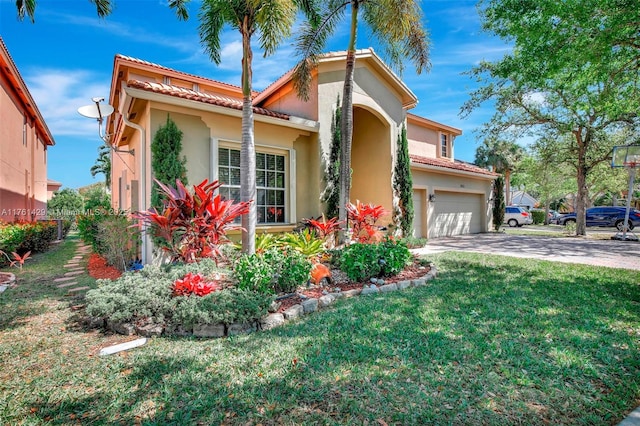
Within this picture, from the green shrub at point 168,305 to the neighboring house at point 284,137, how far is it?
134 inches

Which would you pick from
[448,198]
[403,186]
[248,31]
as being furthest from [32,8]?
[448,198]

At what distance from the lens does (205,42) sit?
732 cm

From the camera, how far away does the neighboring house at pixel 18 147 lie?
11508 mm

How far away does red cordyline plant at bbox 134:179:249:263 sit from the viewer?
18.1ft

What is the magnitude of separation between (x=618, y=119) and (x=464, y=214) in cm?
772

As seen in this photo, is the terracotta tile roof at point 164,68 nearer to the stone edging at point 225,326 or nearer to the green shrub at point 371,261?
the green shrub at point 371,261

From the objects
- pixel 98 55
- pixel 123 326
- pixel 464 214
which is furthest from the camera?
pixel 464 214

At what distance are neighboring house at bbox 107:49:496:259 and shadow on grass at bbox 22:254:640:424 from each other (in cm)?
513

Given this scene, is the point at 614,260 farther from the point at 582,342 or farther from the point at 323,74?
the point at 323,74

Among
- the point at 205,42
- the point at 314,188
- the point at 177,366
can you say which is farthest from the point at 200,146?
the point at 177,366

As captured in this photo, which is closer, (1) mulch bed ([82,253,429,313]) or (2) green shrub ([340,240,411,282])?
(1) mulch bed ([82,253,429,313])

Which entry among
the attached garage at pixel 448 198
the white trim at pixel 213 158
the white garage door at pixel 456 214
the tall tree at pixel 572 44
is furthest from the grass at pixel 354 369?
the white garage door at pixel 456 214

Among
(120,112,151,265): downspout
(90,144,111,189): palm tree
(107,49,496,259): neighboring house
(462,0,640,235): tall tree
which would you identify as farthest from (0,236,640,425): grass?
(90,144,111,189): palm tree

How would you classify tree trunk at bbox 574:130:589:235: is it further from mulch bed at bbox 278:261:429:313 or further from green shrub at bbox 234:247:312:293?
green shrub at bbox 234:247:312:293
